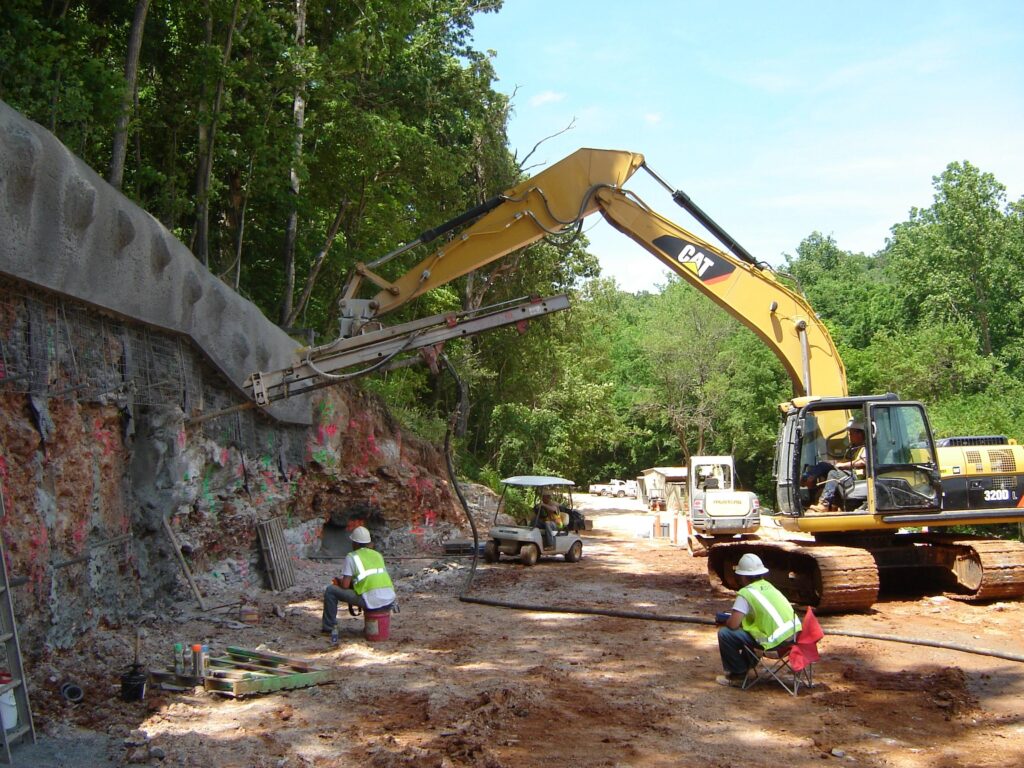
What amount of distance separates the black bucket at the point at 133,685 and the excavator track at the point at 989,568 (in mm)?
9562

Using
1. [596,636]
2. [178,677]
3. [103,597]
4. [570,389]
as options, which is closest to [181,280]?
[103,597]

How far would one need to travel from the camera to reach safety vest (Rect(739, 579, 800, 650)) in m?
7.73

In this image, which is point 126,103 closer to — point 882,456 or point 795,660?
point 795,660

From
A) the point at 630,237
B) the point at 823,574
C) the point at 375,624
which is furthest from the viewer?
the point at 630,237

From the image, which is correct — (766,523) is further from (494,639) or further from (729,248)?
(494,639)

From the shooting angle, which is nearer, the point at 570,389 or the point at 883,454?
the point at 883,454

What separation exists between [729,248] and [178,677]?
29.3 ft

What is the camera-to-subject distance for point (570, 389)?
3309 cm

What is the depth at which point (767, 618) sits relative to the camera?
7.75m

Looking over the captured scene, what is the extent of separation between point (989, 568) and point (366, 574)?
750cm

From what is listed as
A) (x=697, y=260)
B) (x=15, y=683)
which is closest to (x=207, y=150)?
(x=697, y=260)

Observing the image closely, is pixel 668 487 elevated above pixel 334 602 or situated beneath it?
elevated above

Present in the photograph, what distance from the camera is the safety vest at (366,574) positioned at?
32.4ft

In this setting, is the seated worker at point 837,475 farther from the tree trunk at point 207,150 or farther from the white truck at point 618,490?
the white truck at point 618,490
